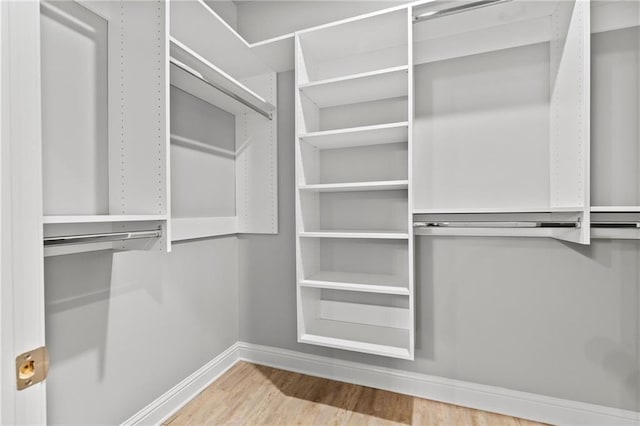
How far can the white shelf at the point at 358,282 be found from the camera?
1.70 metres

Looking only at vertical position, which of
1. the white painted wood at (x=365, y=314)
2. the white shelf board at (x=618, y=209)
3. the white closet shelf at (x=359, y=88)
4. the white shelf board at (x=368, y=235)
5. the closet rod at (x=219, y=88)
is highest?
the white closet shelf at (x=359, y=88)

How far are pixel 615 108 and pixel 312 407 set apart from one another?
2229 mm

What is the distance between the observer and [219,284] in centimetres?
226

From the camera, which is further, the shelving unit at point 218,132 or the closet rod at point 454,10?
the shelving unit at point 218,132

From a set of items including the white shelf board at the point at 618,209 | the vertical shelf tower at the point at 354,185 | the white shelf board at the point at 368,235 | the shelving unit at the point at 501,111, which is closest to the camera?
the white shelf board at the point at 618,209

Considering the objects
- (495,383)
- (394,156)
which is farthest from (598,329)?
(394,156)

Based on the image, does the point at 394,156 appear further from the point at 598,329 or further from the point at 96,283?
the point at 96,283

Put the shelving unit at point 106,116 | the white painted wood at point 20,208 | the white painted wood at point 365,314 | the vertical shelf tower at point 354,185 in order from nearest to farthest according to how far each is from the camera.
A: the white painted wood at point 20,208, the shelving unit at point 106,116, the vertical shelf tower at point 354,185, the white painted wood at point 365,314

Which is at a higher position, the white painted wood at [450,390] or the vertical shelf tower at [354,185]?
the vertical shelf tower at [354,185]

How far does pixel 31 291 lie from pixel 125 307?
1.07 m

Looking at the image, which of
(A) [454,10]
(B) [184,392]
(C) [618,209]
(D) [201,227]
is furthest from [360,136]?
(B) [184,392]

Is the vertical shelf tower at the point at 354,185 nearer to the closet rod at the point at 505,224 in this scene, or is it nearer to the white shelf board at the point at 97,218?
the closet rod at the point at 505,224

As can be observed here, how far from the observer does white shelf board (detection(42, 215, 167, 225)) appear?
3.13 feet

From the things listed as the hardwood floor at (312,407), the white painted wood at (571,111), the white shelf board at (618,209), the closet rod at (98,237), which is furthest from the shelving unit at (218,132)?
the white shelf board at (618,209)
